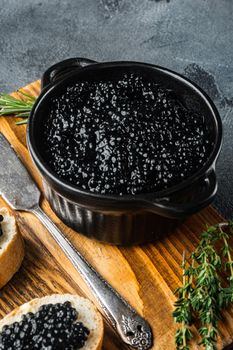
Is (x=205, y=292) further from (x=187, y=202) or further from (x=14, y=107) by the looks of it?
(x=14, y=107)

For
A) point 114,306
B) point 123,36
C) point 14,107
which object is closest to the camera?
point 114,306

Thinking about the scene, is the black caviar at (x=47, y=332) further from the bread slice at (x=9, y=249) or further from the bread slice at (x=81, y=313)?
Result: the bread slice at (x=9, y=249)

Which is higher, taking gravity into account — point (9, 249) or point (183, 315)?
point (9, 249)

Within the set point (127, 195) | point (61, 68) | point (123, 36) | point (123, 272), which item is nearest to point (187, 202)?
point (127, 195)

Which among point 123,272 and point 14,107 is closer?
point 123,272

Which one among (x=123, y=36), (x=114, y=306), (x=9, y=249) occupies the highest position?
(x=9, y=249)

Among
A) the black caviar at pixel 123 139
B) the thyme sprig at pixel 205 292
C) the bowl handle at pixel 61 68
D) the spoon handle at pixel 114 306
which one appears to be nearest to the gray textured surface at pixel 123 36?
the bowl handle at pixel 61 68

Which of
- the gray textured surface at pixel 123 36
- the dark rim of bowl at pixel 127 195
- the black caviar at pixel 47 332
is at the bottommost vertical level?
the gray textured surface at pixel 123 36
